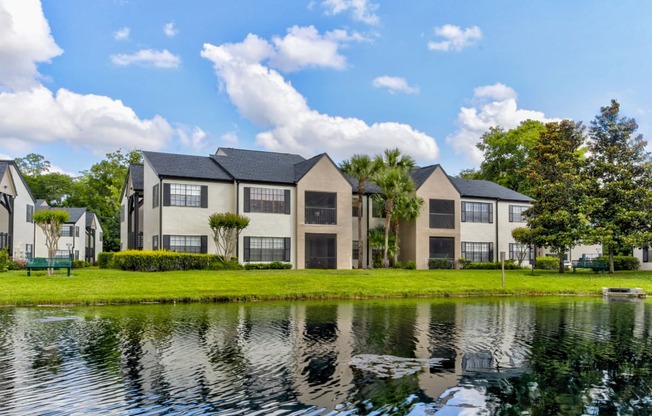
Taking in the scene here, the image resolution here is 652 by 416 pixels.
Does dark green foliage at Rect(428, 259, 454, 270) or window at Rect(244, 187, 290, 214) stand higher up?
window at Rect(244, 187, 290, 214)

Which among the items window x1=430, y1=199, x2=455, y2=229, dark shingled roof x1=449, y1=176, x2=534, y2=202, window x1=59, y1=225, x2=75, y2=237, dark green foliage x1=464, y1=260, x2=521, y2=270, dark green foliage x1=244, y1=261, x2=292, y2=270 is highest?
dark shingled roof x1=449, y1=176, x2=534, y2=202

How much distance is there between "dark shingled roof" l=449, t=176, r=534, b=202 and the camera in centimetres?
4936

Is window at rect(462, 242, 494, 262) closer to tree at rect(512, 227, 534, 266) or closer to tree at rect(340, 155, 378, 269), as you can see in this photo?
tree at rect(512, 227, 534, 266)

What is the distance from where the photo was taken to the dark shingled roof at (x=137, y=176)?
144 ft

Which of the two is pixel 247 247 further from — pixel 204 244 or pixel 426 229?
pixel 426 229

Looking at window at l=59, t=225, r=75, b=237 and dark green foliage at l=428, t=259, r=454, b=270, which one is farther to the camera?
window at l=59, t=225, r=75, b=237

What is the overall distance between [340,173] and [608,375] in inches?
1264

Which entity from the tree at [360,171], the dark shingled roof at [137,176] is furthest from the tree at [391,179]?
the dark shingled roof at [137,176]

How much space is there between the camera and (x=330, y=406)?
898 centimetres

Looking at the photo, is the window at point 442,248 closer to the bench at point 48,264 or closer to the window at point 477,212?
the window at point 477,212

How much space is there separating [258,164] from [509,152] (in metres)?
38.7

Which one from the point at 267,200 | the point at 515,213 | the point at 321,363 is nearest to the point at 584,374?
the point at 321,363

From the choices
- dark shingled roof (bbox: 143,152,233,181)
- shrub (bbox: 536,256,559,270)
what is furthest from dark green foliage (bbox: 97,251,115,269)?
shrub (bbox: 536,256,559,270)

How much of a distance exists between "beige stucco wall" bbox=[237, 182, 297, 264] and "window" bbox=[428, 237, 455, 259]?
12031 millimetres
